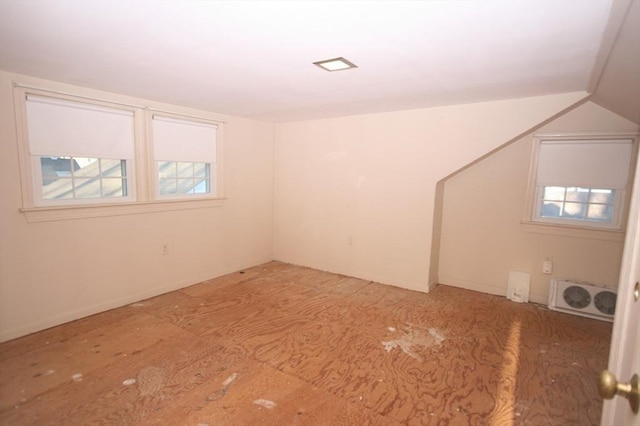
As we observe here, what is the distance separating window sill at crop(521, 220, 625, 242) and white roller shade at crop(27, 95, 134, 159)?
452 cm

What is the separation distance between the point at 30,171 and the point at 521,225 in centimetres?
497

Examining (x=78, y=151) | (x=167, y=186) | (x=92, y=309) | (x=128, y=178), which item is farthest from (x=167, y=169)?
(x=92, y=309)

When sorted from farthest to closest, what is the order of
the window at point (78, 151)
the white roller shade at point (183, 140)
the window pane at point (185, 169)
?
1. the window pane at point (185, 169)
2. the white roller shade at point (183, 140)
3. the window at point (78, 151)

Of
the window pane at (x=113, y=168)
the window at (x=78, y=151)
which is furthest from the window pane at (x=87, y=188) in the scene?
the window pane at (x=113, y=168)

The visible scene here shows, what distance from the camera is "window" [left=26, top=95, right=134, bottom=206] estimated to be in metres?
2.88

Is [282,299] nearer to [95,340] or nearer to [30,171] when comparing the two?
[95,340]

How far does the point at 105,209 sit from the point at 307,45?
2.64 metres

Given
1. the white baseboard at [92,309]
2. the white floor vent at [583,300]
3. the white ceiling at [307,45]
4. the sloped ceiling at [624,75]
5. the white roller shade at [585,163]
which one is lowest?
the white baseboard at [92,309]

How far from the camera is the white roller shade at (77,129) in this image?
284cm

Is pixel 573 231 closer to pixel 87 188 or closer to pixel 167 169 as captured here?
pixel 167 169

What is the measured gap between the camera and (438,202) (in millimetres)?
4168

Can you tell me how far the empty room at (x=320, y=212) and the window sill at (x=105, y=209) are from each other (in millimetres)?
23

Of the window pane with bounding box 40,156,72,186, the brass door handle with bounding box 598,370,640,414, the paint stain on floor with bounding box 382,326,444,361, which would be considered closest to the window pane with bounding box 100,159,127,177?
the window pane with bounding box 40,156,72,186

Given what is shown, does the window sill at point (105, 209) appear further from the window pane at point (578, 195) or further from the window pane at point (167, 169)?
the window pane at point (578, 195)
